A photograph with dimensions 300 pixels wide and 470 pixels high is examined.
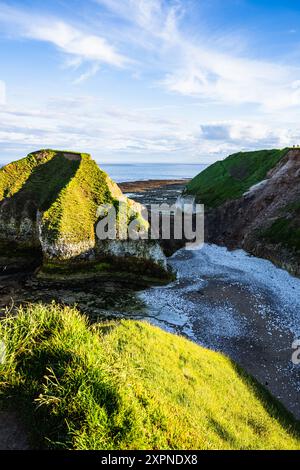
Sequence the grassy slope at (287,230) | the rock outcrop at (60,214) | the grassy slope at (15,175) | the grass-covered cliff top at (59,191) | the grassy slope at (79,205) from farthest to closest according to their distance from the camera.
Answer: the grassy slope at (15,175)
the grassy slope at (287,230)
the grass-covered cliff top at (59,191)
the grassy slope at (79,205)
the rock outcrop at (60,214)

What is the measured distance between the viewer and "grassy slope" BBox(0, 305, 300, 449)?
886 centimetres

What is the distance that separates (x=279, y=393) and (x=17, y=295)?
23237 mm

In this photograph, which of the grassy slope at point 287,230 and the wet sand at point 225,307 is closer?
the wet sand at point 225,307

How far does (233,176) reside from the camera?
243 feet

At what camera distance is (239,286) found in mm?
34156

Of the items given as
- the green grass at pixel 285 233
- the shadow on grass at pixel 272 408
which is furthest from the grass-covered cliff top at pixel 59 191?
the shadow on grass at pixel 272 408

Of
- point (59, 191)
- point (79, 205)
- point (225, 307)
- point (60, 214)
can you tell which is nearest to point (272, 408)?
point (225, 307)

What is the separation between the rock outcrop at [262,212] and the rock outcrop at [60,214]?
15645 millimetres

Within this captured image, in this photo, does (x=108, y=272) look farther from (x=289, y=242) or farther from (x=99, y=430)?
(x=99, y=430)

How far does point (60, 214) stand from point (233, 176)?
4774cm

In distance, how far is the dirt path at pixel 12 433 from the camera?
880cm

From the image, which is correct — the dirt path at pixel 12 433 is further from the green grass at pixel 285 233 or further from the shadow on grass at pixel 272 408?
the green grass at pixel 285 233

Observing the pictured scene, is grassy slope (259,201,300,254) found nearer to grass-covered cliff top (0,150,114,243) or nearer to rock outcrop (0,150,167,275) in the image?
rock outcrop (0,150,167,275)
